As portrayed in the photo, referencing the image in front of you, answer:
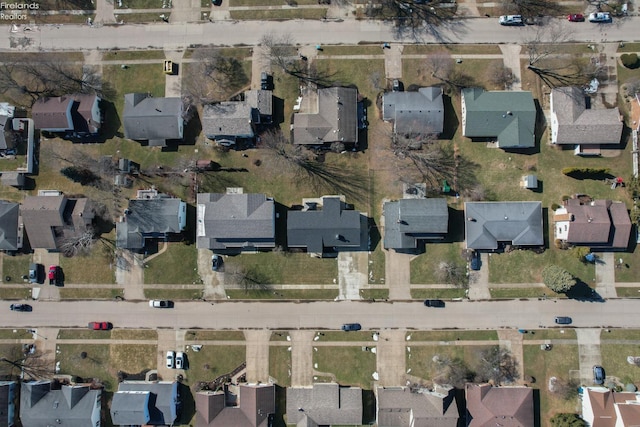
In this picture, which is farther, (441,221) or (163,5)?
(163,5)

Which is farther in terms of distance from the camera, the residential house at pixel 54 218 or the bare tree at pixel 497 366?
the residential house at pixel 54 218

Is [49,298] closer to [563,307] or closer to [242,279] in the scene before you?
[242,279]

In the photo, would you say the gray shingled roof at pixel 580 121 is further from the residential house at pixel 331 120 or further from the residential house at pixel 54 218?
the residential house at pixel 54 218

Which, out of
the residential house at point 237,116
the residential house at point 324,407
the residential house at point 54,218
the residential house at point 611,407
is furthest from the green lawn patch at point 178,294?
the residential house at point 611,407

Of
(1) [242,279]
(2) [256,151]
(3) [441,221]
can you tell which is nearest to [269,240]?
(1) [242,279]

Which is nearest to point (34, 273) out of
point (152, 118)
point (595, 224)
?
point (152, 118)
